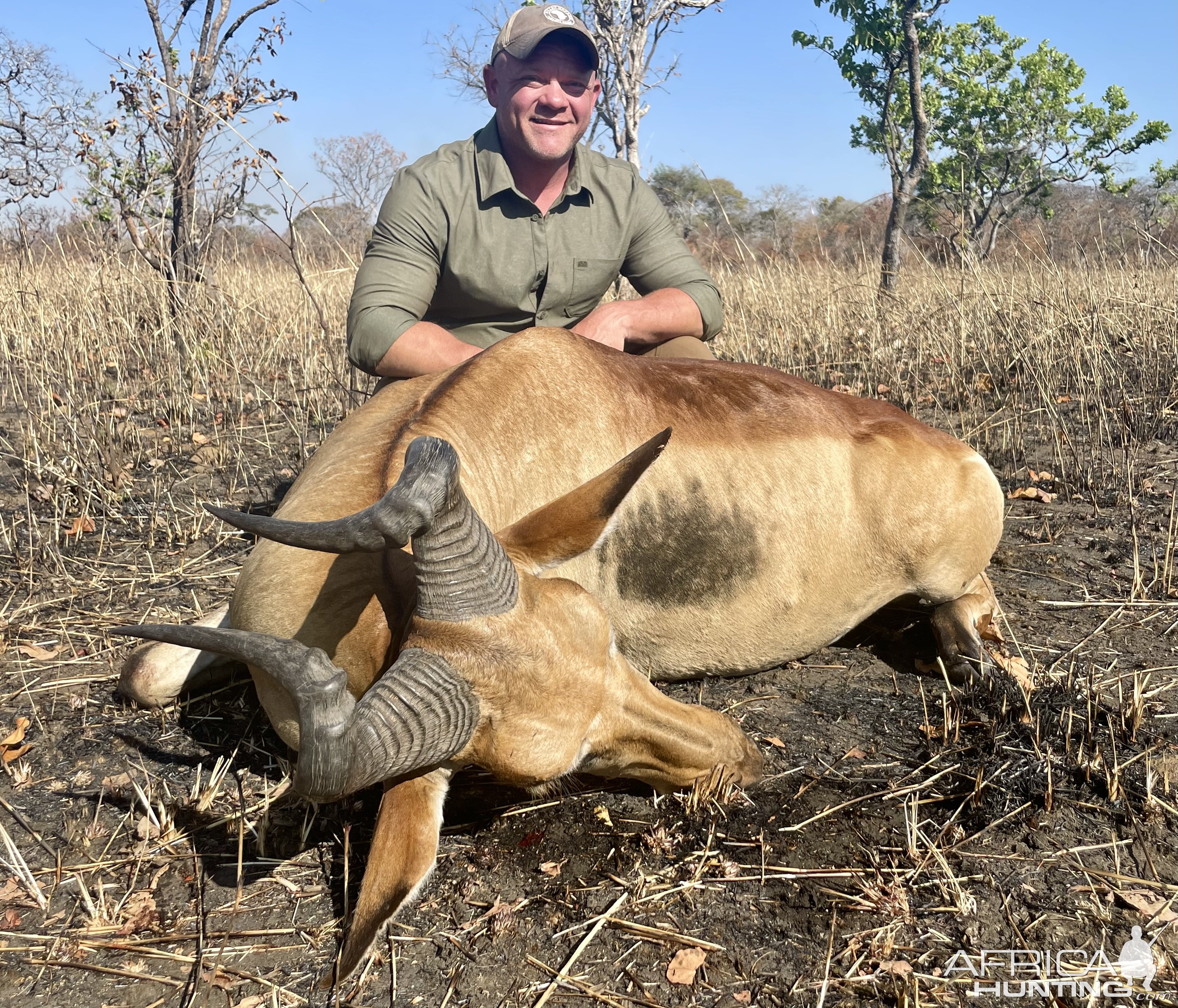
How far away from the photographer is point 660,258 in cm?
527

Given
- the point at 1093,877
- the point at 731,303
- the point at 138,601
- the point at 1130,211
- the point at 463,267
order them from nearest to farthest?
the point at 1093,877
the point at 138,601
the point at 463,267
the point at 731,303
the point at 1130,211

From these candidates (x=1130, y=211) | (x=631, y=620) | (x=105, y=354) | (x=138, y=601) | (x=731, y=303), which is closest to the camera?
(x=631, y=620)

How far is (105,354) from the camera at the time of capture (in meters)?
7.95

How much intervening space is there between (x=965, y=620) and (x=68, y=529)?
178 inches

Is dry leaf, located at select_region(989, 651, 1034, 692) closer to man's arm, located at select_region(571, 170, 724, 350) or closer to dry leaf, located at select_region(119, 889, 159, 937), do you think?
man's arm, located at select_region(571, 170, 724, 350)

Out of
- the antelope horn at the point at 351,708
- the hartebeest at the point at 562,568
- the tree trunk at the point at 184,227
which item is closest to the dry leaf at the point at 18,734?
the hartebeest at the point at 562,568

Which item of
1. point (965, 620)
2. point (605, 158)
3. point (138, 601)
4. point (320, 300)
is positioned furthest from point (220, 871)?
point (320, 300)

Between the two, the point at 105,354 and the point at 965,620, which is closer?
the point at 965,620

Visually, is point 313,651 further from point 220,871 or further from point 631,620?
point 631,620

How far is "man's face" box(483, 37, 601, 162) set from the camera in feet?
15.4

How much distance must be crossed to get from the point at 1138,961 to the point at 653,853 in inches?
47.5

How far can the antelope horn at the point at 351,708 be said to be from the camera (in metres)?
1.78

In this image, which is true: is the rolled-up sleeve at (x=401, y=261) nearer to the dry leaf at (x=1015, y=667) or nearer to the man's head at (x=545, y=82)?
the man's head at (x=545, y=82)

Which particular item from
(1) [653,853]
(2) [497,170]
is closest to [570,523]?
(1) [653,853]
